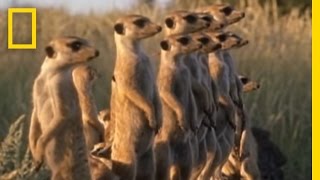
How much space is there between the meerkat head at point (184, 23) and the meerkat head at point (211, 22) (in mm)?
95

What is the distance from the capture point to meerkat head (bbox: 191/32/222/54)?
1459cm

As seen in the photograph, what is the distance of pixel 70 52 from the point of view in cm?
1227

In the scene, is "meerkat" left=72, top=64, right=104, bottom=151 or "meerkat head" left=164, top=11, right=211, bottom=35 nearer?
"meerkat" left=72, top=64, right=104, bottom=151

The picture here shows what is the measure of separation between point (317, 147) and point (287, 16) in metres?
14.5

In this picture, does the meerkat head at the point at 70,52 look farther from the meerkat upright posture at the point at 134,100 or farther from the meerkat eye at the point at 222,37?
the meerkat eye at the point at 222,37

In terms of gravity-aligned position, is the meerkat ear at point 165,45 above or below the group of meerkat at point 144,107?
above

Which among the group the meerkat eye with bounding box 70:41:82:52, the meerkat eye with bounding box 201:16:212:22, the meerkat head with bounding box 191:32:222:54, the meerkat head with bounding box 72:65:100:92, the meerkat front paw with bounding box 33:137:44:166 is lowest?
the meerkat front paw with bounding box 33:137:44:166

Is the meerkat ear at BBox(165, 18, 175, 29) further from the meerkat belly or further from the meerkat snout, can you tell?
the meerkat belly

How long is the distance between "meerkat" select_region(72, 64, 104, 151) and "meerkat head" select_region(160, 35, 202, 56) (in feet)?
2.04

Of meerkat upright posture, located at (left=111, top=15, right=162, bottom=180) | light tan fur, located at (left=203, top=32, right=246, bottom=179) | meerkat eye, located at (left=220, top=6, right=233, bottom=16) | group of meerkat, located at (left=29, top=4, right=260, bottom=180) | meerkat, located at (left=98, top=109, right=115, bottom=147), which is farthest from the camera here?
meerkat eye, located at (left=220, top=6, right=233, bottom=16)

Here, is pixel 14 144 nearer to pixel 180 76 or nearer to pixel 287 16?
pixel 180 76

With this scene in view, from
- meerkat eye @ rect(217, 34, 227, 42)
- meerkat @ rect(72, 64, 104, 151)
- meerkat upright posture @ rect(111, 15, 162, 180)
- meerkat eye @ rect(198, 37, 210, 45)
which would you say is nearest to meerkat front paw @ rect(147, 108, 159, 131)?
meerkat upright posture @ rect(111, 15, 162, 180)

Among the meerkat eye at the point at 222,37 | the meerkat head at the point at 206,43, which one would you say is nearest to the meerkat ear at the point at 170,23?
the meerkat head at the point at 206,43

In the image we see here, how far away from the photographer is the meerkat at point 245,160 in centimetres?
1681
